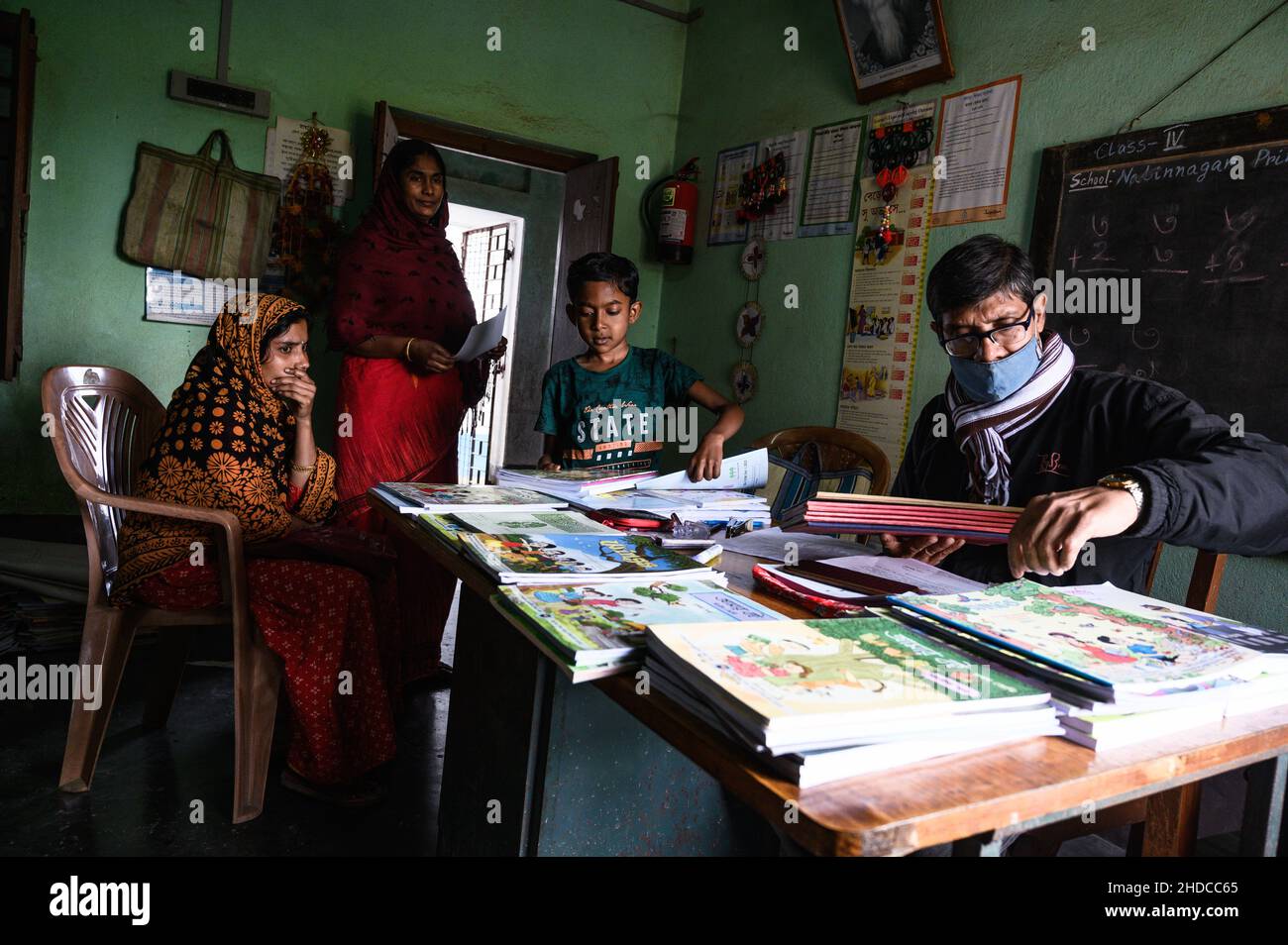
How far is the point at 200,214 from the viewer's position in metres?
3.56

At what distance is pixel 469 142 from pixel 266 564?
2875 mm

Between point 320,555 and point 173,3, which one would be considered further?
point 173,3

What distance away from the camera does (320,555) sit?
206 centimetres

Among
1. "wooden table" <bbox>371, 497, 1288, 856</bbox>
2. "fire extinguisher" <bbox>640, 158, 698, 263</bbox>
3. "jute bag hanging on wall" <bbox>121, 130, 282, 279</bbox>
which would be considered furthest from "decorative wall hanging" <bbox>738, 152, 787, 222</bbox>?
"wooden table" <bbox>371, 497, 1288, 856</bbox>

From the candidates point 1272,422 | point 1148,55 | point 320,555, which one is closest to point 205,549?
point 320,555

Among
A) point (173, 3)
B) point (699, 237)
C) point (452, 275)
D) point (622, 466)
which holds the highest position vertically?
point (173, 3)

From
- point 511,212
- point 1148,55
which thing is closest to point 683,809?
point 1148,55

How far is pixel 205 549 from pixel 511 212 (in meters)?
3.66

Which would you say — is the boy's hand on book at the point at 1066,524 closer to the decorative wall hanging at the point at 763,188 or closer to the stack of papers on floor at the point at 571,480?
the stack of papers on floor at the point at 571,480

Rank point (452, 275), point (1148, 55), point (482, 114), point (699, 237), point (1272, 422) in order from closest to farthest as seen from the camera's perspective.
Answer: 1. point (1272, 422)
2. point (1148, 55)
3. point (452, 275)
4. point (482, 114)
5. point (699, 237)

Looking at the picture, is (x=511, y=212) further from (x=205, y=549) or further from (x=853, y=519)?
(x=853, y=519)

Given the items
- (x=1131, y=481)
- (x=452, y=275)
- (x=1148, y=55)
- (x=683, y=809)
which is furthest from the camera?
(x=452, y=275)
